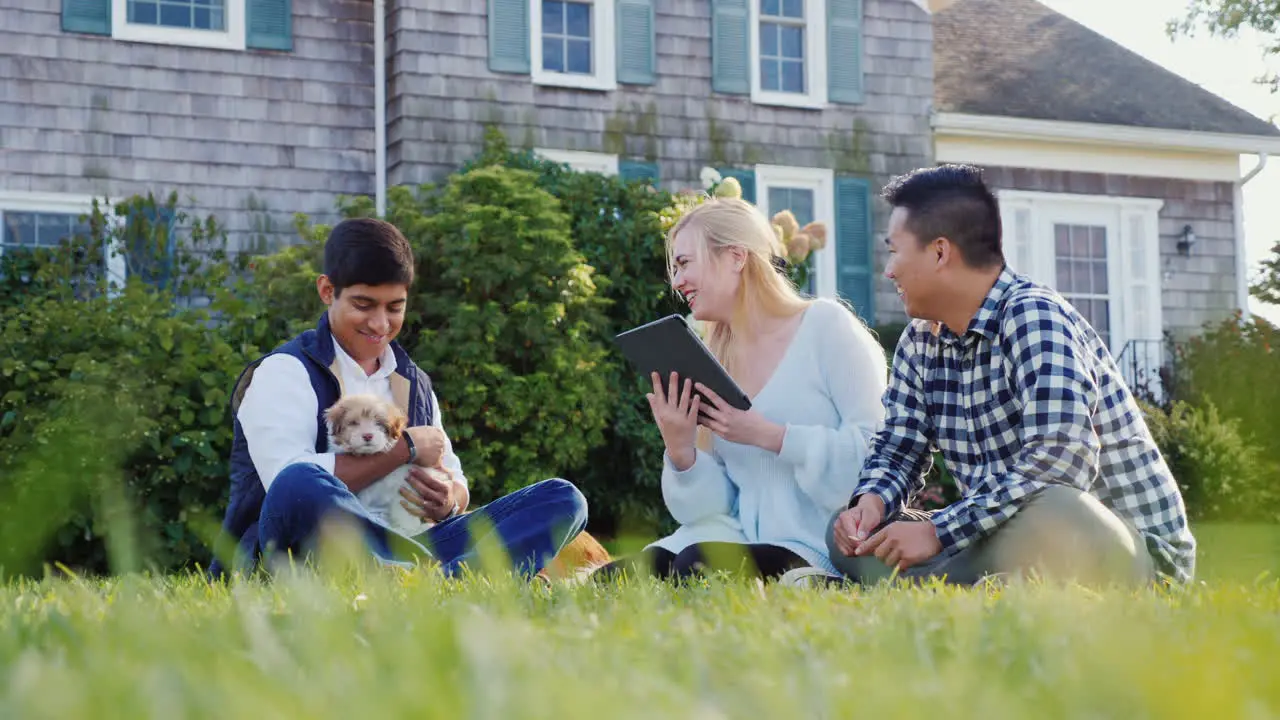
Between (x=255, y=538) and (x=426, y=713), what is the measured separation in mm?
3423

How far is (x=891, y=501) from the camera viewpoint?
14.0 ft

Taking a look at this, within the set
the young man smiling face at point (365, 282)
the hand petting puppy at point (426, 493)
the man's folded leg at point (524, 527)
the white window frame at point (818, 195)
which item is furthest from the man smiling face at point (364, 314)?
the white window frame at point (818, 195)

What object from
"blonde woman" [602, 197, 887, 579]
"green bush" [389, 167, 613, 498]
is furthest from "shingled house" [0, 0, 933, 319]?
"blonde woman" [602, 197, 887, 579]

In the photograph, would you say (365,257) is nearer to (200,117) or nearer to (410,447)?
(410,447)

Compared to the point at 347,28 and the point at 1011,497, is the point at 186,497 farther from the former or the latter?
the point at 347,28

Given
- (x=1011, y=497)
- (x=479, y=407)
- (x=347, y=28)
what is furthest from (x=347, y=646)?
(x=347, y=28)

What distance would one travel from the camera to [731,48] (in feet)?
48.0

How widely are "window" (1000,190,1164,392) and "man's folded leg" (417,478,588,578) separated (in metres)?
12.4

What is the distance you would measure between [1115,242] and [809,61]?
4.49 metres

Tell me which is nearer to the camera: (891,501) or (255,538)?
(891,501)

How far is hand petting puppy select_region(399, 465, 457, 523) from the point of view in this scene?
15.2ft

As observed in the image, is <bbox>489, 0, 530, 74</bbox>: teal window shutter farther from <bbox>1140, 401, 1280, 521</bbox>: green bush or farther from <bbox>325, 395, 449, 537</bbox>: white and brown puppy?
<bbox>325, 395, 449, 537</bbox>: white and brown puppy

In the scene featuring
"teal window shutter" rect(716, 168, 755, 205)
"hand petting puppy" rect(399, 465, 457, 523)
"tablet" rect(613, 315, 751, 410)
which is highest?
"teal window shutter" rect(716, 168, 755, 205)

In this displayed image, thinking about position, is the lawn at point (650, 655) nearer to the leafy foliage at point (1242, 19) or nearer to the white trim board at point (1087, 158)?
the white trim board at point (1087, 158)
